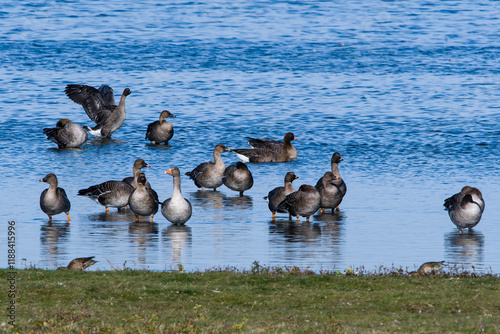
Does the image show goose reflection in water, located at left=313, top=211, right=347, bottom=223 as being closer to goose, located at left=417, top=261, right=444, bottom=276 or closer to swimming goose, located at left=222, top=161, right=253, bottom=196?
swimming goose, located at left=222, top=161, right=253, bottom=196

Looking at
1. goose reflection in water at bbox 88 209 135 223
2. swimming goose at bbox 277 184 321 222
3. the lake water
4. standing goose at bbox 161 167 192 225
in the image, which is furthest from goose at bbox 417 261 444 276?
goose reflection in water at bbox 88 209 135 223

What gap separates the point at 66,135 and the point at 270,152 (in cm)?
778

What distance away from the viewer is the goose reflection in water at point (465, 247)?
51.7 feet

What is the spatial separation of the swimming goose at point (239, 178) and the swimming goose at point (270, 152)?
526 cm

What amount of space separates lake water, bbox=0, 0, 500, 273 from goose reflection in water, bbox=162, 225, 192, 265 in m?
0.07

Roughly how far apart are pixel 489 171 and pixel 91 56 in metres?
32.2

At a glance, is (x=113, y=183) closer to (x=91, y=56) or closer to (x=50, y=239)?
(x=50, y=239)

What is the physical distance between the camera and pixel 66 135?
1209 inches

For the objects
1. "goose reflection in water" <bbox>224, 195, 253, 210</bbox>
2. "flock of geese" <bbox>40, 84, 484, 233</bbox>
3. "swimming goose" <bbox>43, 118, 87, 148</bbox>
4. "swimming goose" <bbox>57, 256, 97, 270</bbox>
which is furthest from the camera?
"swimming goose" <bbox>43, 118, 87, 148</bbox>

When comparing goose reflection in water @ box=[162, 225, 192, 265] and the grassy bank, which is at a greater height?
goose reflection in water @ box=[162, 225, 192, 265]

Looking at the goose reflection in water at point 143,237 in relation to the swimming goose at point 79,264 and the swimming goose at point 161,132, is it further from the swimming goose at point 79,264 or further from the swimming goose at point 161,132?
the swimming goose at point 161,132

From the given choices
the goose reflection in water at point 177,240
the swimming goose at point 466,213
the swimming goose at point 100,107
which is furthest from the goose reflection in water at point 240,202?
the swimming goose at point 100,107

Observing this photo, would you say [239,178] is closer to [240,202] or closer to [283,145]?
[240,202]

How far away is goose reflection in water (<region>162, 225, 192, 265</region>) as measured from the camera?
52.9 ft
